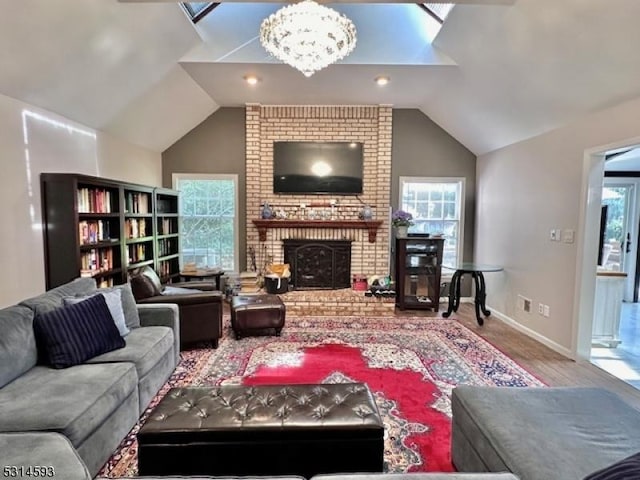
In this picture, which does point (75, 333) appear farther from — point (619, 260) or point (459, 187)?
point (619, 260)

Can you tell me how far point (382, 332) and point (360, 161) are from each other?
9.16ft

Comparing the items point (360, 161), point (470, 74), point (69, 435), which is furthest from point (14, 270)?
point (470, 74)

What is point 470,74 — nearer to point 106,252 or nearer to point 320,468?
point 320,468

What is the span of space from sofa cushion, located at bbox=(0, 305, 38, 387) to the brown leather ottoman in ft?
6.20

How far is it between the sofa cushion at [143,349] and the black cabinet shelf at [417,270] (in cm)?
331

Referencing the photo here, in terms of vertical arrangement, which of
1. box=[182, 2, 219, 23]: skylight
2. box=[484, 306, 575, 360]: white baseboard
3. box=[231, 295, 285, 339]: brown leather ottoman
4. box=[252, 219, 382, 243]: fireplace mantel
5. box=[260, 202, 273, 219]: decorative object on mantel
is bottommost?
box=[484, 306, 575, 360]: white baseboard

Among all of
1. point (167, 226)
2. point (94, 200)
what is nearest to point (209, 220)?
point (167, 226)

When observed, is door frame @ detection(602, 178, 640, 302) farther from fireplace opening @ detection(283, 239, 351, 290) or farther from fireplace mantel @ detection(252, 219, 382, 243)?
fireplace opening @ detection(283, 239, 351, 290)

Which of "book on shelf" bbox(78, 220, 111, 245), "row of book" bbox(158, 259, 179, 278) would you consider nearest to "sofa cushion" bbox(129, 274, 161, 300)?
"book on shelf" bbox(78, 220, 111, 245)

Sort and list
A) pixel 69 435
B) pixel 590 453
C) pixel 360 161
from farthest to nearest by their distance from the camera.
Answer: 1. pixel 360 161
2. pixel 69 435
3. pixel 590 453

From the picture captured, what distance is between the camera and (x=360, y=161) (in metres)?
5.79

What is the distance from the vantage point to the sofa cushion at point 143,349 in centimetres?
239

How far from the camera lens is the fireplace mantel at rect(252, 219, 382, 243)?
18.5 ft

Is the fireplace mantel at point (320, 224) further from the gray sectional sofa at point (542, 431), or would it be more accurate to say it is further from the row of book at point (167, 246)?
the gray sectional sofa at point (542, 431)
